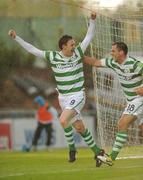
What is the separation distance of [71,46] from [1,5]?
125 ft

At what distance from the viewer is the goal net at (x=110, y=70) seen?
773 inches

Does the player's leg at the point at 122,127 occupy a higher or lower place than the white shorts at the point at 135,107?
lower

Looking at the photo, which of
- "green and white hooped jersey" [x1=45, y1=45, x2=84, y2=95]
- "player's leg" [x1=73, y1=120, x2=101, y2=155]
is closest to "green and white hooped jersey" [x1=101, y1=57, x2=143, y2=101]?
"green and white hooped jersey" [x1=45, y1=45, x2=84, y2=95]

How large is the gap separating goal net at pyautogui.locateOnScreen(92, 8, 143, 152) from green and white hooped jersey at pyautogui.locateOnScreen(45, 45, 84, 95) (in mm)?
3004

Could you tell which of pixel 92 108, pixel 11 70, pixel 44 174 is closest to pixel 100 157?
pixel 44 174

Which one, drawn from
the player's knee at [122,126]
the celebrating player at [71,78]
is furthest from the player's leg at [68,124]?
the player's knee at [122,126]

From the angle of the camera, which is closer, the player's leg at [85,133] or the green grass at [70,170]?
the green grass at [70,170]

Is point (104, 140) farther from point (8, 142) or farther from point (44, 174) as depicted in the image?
point (8, 142)

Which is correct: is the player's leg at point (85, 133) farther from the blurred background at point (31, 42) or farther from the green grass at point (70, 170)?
the blurred background at point (31, 42)

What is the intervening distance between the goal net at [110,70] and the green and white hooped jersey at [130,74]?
330 cm

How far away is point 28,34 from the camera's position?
2077 inches

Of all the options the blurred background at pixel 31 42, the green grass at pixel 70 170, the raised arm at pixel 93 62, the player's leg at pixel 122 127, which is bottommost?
the blurred background at pixel 31 42

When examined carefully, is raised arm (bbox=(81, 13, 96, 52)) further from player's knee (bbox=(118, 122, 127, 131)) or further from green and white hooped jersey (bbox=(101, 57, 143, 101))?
player's knee (bbox=(118, 122, 127, 131))

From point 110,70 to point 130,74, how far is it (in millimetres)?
3507
